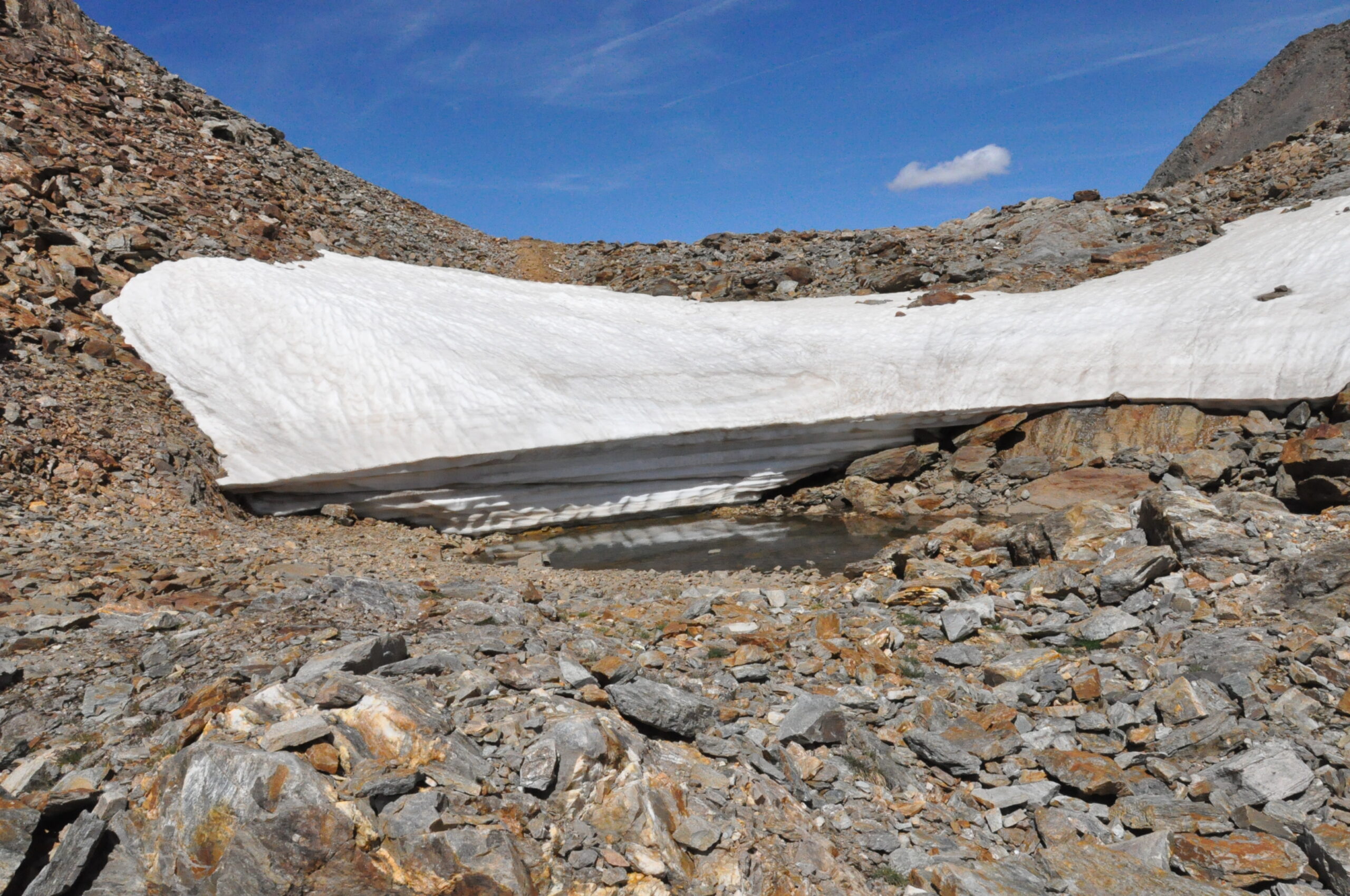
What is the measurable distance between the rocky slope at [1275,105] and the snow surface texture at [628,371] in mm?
34521

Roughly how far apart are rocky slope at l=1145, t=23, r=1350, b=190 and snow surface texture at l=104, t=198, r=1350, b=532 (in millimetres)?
34521

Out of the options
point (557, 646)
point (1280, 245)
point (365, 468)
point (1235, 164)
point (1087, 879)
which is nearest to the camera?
point (1087, 879)

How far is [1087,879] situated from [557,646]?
10.0 ft

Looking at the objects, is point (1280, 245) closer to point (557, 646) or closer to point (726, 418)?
point (726, 418)

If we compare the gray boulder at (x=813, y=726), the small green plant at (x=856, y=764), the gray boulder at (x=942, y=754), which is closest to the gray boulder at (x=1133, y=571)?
the gray boulder at (x=942, y=754)

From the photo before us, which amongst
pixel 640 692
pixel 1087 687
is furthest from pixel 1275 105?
pixel 640 692

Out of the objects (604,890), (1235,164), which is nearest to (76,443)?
(604,890)

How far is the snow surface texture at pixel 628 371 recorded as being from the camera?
10.4 metres

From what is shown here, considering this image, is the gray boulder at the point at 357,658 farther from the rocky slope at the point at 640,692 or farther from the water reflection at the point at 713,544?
the water reflection at the point at 713,544

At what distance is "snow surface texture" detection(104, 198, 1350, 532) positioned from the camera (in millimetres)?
10398

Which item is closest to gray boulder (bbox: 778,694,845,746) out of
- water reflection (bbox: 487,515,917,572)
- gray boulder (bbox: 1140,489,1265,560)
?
gray boulder (bbox: 1140,489,1265,560)

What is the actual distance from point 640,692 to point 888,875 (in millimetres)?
1492

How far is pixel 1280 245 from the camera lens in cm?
1247

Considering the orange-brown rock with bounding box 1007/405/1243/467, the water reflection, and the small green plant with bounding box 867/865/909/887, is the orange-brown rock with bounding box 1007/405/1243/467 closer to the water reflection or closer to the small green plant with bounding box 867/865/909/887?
the water reflection
